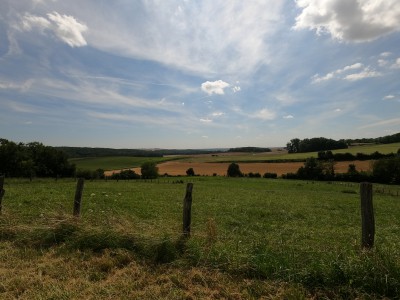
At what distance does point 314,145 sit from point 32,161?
371ft

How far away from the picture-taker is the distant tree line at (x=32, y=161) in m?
58.6

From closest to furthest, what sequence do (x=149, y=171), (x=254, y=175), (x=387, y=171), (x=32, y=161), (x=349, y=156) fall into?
(x=32, y=161), (x=387, y=171), (x=149, y=171), (x=254, y=175), (x=349, y=156)

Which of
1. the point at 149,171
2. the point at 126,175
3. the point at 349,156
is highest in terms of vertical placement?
the point at 349,156

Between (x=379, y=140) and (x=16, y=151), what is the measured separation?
5582 inches

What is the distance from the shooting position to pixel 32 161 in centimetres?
6038

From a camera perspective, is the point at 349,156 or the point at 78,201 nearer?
the point at 78,201

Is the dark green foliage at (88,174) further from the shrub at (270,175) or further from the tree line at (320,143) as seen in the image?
the tree line at (320,143)

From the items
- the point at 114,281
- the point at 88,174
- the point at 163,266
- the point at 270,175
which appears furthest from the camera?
the point at 270,175

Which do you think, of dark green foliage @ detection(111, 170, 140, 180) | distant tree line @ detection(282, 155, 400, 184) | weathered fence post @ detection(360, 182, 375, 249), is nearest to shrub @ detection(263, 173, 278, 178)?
distant tree line @ detection(282, 155, 400, 184)

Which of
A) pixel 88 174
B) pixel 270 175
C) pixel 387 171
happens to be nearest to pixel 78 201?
pixel 88 174

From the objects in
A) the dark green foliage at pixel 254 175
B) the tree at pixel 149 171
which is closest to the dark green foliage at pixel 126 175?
the tree at pixel 149 171

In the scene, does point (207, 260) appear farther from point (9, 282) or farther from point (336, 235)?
point (336, 235)

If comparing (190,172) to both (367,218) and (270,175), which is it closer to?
(270,175)

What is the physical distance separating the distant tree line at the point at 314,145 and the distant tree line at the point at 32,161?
332 ft
